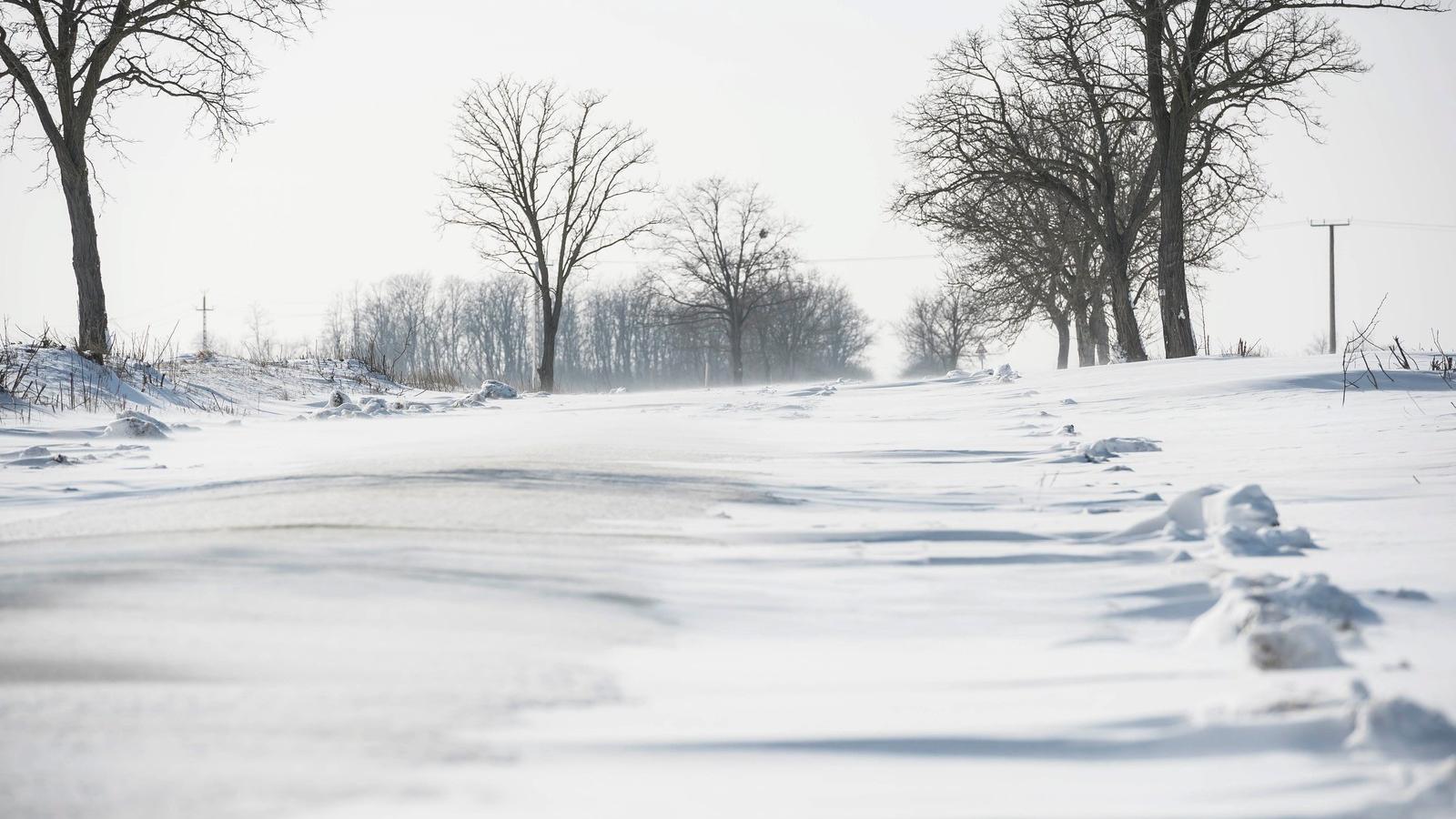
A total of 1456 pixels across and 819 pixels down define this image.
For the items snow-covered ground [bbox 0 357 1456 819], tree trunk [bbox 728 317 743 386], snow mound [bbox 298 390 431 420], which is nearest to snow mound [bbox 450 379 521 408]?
snow mound [bbox 298 390 431 420]

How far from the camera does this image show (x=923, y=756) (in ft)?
3.20

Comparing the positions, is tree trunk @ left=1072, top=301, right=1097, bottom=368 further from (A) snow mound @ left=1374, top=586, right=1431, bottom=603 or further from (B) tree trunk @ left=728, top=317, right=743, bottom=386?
(A) snow mound @ left=1374, top=586, right=1431, bottom=603

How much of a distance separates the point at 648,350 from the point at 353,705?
8075cm

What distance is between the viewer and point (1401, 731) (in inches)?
37.9

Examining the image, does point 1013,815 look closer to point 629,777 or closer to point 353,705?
point 629,777

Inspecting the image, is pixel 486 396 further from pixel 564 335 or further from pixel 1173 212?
pixel 564 335

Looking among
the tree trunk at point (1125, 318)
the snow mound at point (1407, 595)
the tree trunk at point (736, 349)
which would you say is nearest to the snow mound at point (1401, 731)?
the snow mound at point (1407, 595)

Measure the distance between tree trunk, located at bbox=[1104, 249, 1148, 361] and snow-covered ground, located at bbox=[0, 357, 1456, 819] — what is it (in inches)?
565

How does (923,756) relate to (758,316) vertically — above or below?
below

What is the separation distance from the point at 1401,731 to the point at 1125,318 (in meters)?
17.3

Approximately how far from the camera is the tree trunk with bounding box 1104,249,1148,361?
16688 mm

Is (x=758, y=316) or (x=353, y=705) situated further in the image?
(x=758, y=316)

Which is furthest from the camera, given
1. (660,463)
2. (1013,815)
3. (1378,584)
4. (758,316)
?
(758,316)

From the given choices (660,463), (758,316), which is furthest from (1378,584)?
(758,316)
